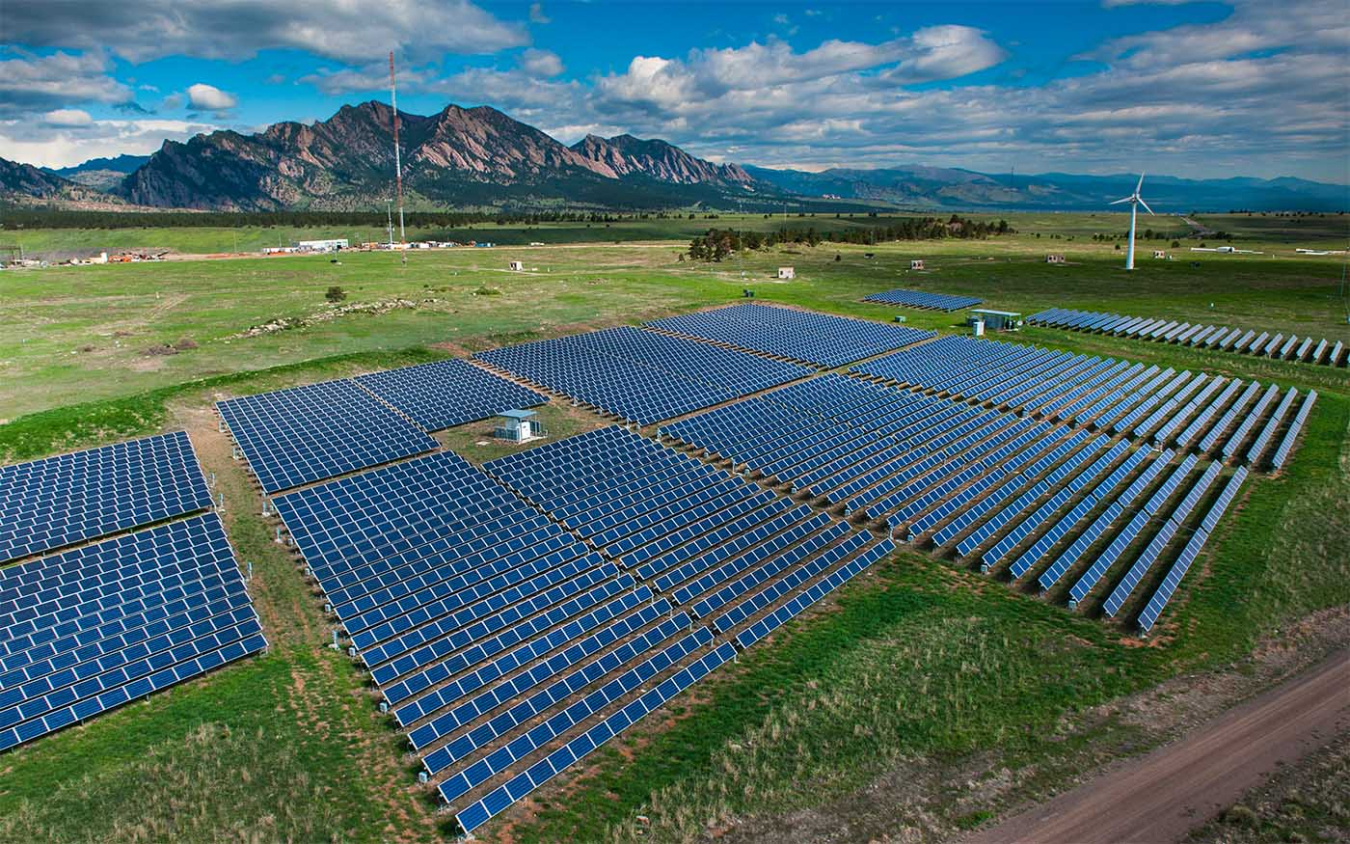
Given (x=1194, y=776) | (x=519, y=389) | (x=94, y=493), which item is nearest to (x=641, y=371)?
(x=519, y=389)

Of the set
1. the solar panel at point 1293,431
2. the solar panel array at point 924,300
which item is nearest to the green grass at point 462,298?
the solar panel array at point 924,300

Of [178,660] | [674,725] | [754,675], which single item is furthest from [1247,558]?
[178,660]

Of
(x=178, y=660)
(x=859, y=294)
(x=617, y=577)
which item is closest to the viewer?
(x=178, y=660)

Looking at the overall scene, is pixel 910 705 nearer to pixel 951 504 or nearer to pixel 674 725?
pixel 674 725

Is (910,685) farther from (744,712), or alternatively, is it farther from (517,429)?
(517,429)

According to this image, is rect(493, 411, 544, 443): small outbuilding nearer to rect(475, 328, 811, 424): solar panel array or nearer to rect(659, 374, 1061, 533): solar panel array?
rect(475, 328, 811, 424): solar panel array

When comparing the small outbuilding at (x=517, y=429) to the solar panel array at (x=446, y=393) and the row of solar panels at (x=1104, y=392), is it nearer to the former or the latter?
the solar panel array at (x=446, y=393)
